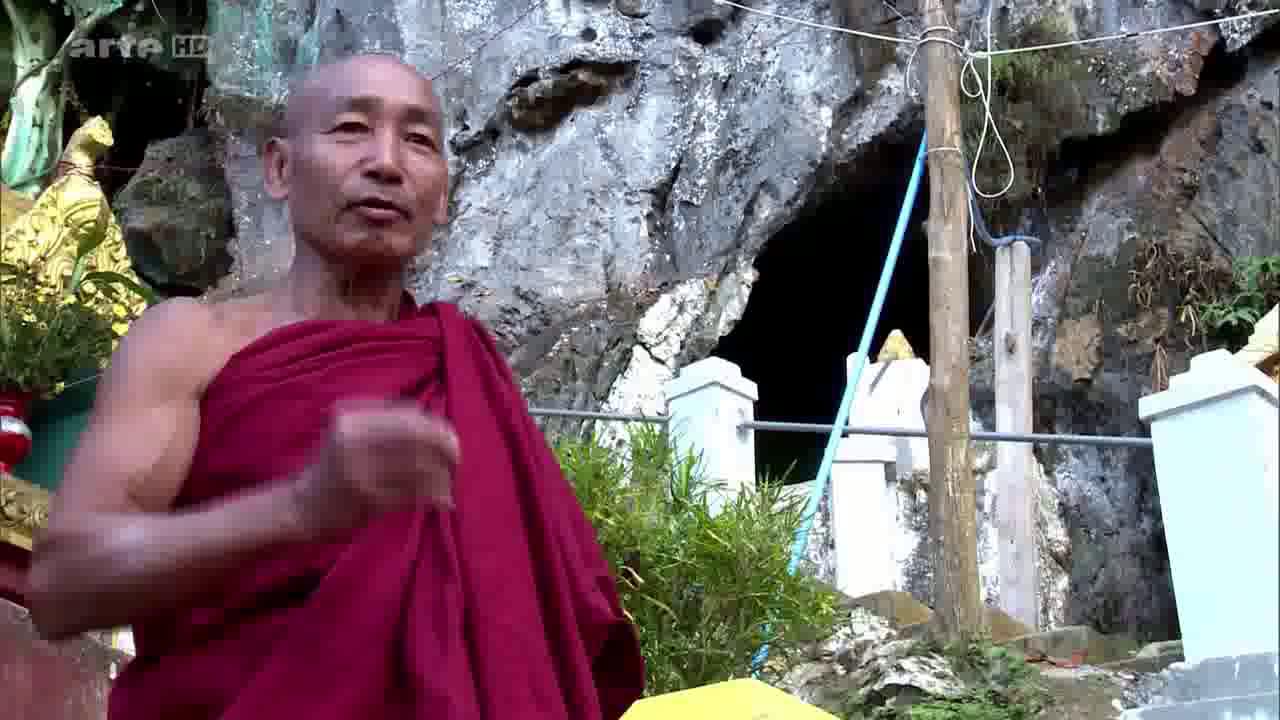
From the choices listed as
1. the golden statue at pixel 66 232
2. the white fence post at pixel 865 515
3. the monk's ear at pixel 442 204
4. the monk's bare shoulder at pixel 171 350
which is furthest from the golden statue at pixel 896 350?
the monk's bare shoulder at pixel 171 350

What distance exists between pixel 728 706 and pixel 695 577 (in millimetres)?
1183

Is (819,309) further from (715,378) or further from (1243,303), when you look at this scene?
(715,378)

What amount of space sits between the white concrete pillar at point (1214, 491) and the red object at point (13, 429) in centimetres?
273

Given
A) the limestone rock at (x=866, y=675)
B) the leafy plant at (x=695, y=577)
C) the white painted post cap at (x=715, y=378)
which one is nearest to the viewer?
the leafy plant at (x=695, y=577)

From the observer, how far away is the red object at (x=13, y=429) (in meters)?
3.52

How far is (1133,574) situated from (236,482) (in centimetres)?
1071

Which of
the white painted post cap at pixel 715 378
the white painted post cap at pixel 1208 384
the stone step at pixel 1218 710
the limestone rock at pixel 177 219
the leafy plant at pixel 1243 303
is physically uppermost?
the limestone rock at pixel 177 219

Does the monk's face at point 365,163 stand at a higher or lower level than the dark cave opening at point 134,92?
lower

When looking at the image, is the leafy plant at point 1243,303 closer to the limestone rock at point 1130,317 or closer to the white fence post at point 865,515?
the limestone rock at point 1130,317

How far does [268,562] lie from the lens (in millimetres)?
1446

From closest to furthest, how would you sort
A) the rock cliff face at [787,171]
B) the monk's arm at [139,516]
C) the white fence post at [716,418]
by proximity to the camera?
1. the monk's arm at [139,516]
2. the white fence post at [716,418]
3. the rock cliff face at [787,171]

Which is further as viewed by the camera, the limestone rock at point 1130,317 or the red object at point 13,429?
the limestone rock at point 1130,317

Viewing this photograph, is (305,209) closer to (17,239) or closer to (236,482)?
(236,482)

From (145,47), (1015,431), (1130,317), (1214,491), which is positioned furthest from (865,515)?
(145,47)
